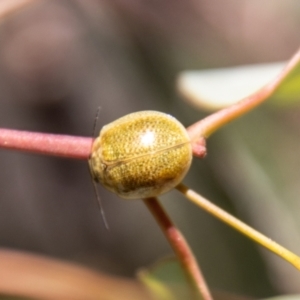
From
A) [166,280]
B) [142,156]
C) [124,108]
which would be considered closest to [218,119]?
[142,156]

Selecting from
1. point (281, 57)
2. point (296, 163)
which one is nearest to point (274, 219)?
point (296, 163)

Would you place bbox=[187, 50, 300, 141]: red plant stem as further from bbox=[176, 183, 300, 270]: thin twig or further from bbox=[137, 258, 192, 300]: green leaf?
bbox=[137, 258, 192, 300]: green leaf

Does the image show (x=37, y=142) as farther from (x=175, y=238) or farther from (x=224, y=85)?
(x=224, y=85)

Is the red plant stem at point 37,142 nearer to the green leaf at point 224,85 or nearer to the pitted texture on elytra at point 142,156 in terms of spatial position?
the pitted texture on elytra at point 142,156

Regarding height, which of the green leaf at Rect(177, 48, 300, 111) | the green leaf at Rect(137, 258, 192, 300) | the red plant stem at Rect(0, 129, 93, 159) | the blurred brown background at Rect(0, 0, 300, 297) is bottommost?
the green leaf at Rect(137, 258, 192, 300)

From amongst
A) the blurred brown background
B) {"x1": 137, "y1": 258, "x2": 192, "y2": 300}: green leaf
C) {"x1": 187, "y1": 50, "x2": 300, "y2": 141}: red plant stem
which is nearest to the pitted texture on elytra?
{"x1": 187, "y1": 50, "x2": 300, "y2": 141}: red plant stem

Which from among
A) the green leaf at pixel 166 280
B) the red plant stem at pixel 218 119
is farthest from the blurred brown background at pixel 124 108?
the red plant stem at pixel 218 119
